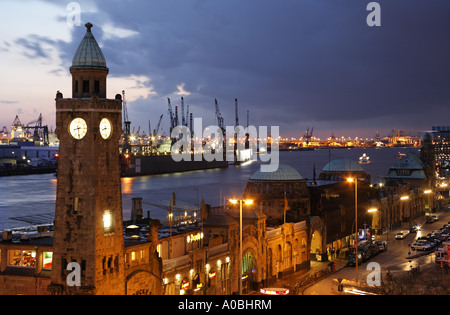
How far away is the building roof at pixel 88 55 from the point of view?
3581 cm

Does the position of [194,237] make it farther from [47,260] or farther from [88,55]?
[88,55]

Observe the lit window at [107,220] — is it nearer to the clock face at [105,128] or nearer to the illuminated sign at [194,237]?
the clock face at [105,128]

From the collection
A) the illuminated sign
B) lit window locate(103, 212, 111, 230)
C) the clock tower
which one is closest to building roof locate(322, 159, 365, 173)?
the illuminated sign

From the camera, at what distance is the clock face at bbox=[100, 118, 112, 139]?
1405 inches

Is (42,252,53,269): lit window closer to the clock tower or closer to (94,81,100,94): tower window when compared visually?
the clock tower

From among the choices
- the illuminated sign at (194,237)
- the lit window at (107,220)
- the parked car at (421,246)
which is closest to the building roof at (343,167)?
the parked car at (421,246)

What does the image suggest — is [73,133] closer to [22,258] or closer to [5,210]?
[22,258]

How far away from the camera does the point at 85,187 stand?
3497 centimetres

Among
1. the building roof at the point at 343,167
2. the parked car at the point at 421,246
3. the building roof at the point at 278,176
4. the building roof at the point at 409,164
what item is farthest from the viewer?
the building roof at the point at 409,164

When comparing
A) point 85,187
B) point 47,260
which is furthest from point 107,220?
point 47,260

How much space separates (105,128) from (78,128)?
169 cm

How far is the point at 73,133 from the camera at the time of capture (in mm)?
35188

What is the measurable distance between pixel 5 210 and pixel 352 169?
257 feet
